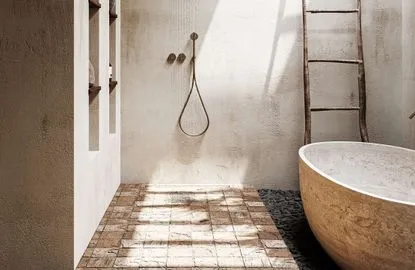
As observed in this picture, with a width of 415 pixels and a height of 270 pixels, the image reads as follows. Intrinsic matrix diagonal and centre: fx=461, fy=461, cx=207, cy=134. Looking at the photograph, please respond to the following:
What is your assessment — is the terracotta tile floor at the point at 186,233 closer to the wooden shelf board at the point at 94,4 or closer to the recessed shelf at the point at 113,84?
the recessed shelf at the point at 113,84

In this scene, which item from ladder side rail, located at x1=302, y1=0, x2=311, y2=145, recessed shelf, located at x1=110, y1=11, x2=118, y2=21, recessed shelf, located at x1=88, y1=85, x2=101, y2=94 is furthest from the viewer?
ladder side rail, located at x1=302, y1=0, x2=311, y2=145

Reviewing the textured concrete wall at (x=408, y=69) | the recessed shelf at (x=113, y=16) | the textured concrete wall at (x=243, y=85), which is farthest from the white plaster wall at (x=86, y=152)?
the textured concrete wall at (x=408, y=69)

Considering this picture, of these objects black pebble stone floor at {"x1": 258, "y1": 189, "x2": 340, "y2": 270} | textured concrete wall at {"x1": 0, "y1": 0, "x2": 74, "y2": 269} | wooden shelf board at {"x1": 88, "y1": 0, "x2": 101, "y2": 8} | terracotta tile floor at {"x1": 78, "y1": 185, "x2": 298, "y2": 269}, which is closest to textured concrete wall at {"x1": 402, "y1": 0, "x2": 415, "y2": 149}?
black pebble stone floor at {"x1": 258, "y1": 189, "x2": 340, "y2": 270}

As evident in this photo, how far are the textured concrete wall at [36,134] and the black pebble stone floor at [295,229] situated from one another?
1.38 metres

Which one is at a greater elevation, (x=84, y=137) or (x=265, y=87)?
(x=265, y=87)

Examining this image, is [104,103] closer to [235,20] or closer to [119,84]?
[119,84]

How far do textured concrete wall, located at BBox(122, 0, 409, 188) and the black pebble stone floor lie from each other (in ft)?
1.07

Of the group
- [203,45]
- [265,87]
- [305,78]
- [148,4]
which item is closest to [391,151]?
[305,78]

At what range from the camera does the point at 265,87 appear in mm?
4492

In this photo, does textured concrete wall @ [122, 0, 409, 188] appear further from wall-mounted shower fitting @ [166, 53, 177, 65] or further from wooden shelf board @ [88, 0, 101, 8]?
wooden shelf board @ [88, 0, 101, 8]

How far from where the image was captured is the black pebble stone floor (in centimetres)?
275

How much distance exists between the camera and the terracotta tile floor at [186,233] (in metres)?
2.68

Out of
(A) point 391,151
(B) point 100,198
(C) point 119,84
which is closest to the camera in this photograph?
(B) point 100,198

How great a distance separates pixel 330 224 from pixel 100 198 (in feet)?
5.59
